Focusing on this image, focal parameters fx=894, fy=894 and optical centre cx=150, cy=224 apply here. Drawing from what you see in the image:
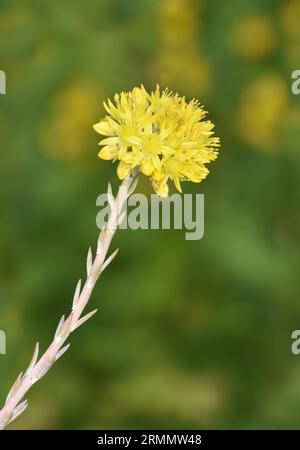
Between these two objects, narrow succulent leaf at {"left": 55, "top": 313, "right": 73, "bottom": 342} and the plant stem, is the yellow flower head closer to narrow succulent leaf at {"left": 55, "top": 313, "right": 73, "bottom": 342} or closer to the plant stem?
the plant stem

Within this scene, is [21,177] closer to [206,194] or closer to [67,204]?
[67,204]

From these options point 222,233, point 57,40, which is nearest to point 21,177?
point 57,40

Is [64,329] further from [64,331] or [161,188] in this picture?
[161,188]

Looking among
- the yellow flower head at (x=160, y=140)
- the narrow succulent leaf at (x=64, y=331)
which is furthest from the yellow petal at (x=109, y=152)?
the narrow succulent leaf at (x=64, y=331)

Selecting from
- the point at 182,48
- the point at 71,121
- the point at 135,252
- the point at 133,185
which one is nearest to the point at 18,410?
the point at 133,185

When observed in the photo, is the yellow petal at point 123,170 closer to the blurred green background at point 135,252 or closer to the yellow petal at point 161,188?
Result: the yellow petal at point 161,188

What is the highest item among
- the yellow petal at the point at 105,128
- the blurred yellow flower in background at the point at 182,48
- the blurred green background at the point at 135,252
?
the blurred yellow flower in background at the point at 182,48

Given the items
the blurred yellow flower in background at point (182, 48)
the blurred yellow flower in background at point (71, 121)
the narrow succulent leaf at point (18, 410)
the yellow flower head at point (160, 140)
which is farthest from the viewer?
the blurred yellow flower in background at point (182, 48)
